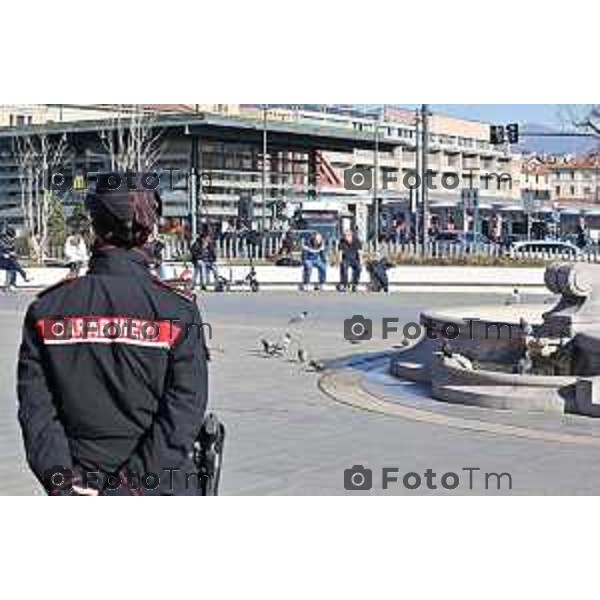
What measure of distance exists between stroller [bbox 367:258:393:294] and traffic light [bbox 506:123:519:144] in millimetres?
5927

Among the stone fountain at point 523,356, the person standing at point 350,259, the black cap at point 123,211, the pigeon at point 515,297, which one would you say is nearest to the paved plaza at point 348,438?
the stone fountain at point 523,356

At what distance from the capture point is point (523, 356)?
365 inches

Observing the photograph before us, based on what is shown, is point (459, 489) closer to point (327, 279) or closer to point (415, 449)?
point (415, 449)

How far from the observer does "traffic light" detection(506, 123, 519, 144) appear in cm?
866

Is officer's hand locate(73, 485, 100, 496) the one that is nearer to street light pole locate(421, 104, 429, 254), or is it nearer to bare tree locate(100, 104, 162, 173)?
street light pole locate(421, 104, 429, 254)

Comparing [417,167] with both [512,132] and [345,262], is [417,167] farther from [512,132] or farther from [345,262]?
[345,262]

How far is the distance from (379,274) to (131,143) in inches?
246

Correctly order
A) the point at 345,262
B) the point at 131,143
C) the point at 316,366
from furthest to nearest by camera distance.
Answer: the point at 345,262 → the point at 131,143 → the point at 316,366

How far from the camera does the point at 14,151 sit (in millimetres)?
12102

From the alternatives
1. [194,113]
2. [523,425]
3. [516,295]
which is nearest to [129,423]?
[523,425]

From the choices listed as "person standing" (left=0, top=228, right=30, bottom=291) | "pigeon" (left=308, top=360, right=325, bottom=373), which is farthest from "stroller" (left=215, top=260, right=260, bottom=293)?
"pigeon" (left=308, top=360, right=325, bottom=373)

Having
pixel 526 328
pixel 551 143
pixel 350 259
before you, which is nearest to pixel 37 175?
pixel 350 259

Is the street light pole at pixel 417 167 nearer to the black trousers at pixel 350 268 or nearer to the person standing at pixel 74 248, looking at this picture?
the person standing at pixel 74 248
